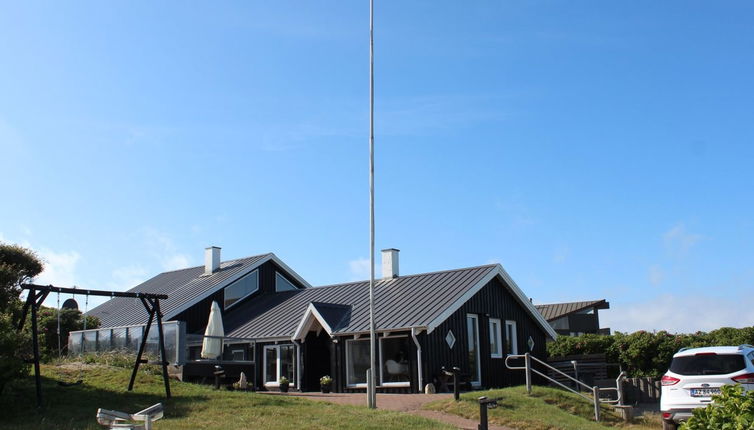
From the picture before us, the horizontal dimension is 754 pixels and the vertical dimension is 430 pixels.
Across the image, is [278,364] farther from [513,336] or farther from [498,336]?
[513,336]

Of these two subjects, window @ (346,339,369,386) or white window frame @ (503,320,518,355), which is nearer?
window @ (346,339,369,386)

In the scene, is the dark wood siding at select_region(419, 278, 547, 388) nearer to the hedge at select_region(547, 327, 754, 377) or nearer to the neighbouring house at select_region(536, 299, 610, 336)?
the hedge at select_region(547, 327, 754, 377)

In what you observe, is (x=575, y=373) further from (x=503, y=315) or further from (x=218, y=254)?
(x=218, y=254)

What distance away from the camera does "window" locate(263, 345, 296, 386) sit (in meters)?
26.5

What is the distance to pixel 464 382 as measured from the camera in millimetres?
24297

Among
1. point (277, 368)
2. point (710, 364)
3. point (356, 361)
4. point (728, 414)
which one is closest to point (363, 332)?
point (356, 361)

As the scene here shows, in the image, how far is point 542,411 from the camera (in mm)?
18016

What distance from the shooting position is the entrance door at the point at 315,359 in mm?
25844

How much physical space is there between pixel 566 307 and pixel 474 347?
19.5 metres

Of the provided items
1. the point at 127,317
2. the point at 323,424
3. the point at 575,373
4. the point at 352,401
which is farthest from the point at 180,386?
the point at 127,317

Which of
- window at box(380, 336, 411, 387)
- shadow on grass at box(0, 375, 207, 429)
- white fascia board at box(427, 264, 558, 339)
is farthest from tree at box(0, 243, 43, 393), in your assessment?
white fascia board at box(427, 264, 558, 339)

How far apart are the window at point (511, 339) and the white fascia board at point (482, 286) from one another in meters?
1.04

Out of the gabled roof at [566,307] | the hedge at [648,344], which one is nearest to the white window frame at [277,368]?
the hedge at [648,344]

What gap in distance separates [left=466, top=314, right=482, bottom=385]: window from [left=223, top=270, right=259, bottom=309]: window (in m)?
12.0
